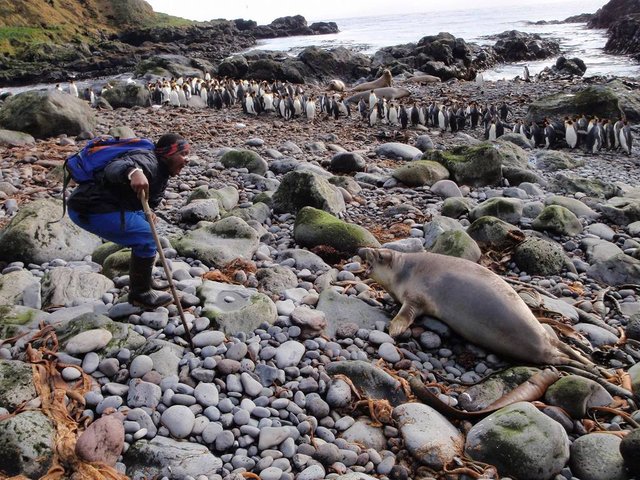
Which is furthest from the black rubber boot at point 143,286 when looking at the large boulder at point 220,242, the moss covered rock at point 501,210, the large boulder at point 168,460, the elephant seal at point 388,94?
the elephant seal at point 388,94

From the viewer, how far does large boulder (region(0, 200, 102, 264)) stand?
19.0ft

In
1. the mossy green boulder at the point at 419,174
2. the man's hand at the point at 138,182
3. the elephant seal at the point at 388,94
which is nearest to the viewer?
the man's hand at the point at 138,182

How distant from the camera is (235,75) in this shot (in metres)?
30.3

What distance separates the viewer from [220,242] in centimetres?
620

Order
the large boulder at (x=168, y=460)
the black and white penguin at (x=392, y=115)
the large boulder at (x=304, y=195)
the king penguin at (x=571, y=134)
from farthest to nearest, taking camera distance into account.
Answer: the black and white penguin at (x=392, y=115) < the king penguin at (x=571, y=134) < the large boulder at (x=304, y=195) < the large boulder at (x=168, y=460)

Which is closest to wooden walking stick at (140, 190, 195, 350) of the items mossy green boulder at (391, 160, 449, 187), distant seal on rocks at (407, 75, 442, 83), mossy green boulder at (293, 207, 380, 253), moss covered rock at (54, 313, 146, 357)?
moss covered rock at (54, 313, 146, 357)

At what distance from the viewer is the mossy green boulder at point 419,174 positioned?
917 centimetres

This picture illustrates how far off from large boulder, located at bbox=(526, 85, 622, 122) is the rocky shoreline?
25.4 ft

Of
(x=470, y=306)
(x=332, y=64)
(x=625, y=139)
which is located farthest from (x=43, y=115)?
(x=332, y=64)

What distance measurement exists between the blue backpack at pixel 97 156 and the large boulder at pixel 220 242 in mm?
1908

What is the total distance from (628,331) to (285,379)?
327 cm

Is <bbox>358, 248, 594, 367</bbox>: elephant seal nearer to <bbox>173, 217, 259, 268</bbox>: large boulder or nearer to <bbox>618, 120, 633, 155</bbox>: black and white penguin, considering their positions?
<bbox>173, 217, 259, 268</bbox>: large boulder

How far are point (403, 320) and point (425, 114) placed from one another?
1255cm

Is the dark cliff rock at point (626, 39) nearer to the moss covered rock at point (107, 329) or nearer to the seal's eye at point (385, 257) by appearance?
the seal's eye at point (385, 257)
